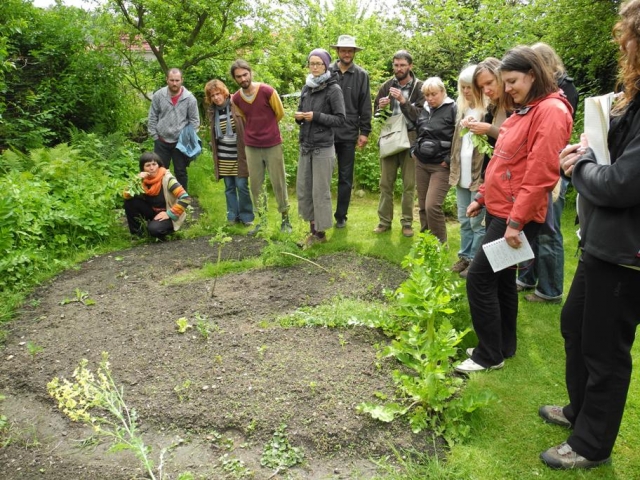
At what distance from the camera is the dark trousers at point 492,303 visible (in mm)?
3375

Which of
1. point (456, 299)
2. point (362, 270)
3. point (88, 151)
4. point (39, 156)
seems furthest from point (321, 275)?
point (88, 151)

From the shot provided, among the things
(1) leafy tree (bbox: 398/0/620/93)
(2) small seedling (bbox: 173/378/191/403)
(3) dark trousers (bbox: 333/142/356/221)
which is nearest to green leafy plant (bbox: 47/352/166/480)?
(2) small seedling (bbox: 173/378/191/403)

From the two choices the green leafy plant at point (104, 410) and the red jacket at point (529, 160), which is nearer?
the green leafy plant at point (104, 410)

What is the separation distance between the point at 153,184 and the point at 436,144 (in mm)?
3478

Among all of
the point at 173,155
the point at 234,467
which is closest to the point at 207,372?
the point at 234,467

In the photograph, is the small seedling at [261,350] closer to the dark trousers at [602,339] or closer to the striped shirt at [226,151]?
the dark trousers at [602,339]

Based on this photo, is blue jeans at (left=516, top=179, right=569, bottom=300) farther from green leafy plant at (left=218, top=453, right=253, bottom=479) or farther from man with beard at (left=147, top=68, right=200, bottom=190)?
man with beard at (left=147, top=68, right=200, bottom=190)

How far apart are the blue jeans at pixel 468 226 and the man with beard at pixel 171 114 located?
397 cm

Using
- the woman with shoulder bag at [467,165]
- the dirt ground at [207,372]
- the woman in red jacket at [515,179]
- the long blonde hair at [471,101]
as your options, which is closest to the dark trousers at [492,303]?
the woman in red jacket at [515,179]

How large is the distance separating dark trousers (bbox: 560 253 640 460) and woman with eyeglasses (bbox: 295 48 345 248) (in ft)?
11.7

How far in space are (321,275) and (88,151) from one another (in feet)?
17.6

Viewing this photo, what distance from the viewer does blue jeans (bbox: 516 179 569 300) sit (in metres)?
4.34

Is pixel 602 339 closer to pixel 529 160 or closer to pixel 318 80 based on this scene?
pixel 529 160

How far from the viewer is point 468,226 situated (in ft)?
16.9
